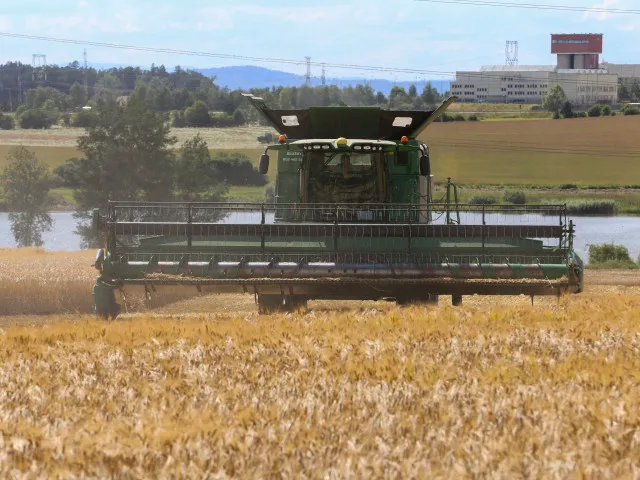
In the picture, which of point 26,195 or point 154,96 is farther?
point 154,96

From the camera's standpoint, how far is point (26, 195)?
75875 mm

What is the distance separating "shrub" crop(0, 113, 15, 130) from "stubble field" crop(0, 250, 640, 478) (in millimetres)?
103903

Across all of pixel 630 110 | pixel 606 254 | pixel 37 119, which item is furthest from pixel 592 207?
pixel 37 119

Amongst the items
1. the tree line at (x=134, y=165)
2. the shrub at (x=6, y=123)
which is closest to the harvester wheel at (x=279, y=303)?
the tree line at (x=134, y=165)

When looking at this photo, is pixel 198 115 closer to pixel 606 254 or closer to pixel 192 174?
pixel 192 174

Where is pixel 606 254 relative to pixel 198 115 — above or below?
below

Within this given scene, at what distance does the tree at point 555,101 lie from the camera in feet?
351

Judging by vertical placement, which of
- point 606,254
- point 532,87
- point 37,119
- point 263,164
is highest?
point 532,87

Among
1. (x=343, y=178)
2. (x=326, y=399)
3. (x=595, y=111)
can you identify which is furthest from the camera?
(x=595, y=111)

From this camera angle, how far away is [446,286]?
13188mm

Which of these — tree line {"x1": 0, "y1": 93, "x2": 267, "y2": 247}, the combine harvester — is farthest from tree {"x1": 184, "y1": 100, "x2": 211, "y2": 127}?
the combine harvester

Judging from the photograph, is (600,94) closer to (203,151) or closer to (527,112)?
(527,112)

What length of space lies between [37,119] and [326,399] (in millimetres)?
108275

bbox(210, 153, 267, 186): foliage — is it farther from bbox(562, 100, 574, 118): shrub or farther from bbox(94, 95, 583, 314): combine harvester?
bbox(94, 95, 583, 314): combine harvester
